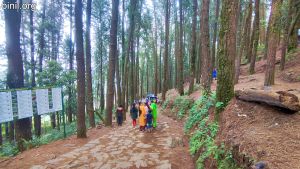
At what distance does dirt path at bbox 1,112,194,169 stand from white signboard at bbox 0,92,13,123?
1354 mm

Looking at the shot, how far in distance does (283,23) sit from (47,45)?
728 inches

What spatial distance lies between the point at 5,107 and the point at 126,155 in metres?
3.91

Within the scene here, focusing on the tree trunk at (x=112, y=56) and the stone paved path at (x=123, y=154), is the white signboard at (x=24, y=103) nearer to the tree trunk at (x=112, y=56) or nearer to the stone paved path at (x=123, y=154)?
the stone paved path at (x=123, y=154)

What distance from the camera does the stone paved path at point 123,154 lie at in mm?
5273

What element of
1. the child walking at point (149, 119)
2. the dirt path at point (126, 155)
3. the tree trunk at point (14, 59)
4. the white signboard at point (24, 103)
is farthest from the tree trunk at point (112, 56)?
the white signboard at point (24, 103)

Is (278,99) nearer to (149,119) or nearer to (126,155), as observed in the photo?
(126,155)

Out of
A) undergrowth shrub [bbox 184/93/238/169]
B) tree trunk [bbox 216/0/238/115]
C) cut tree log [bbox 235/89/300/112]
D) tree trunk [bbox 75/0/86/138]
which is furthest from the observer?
tree trunk [bbox 75/0/86/138]

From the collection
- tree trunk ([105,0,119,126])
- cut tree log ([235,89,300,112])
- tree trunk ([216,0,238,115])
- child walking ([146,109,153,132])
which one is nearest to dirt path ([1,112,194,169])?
child walking ([146,109,153,132])

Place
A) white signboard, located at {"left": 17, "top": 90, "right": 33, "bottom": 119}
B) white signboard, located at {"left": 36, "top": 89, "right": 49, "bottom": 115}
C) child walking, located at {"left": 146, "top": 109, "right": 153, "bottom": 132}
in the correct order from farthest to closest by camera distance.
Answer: child walking, located at {"left": 146, "top": 109, "right": 153, "bottom": 132}
white signboard, located at {"left": 36, "top": 89, "right": 49, "bottom": 115}
white signboard, located at {"left": 17, "top": 90, "right": 33, "bottom": 119}

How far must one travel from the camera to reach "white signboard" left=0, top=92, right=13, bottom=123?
607 cm

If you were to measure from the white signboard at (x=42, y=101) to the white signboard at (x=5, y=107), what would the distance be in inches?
41.9

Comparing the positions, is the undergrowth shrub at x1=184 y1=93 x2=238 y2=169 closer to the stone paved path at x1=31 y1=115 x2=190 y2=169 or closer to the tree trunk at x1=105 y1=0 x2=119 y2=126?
the stone paved path at x1=31 y1=115 x2=190 y2=169

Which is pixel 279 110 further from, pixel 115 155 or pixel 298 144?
pixel 115 155

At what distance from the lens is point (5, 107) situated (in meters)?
6.16
